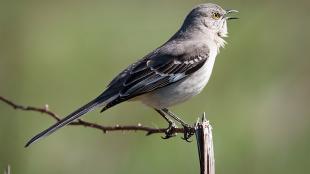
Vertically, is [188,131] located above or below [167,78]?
below

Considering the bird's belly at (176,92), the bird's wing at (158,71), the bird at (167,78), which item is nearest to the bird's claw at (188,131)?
the bird at (167,78)

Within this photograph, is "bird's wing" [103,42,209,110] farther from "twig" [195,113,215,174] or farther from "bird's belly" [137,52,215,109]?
"twig" [195,113,215,174]

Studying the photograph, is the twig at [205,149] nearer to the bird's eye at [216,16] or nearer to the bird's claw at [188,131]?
the bird's claw at [188,131]

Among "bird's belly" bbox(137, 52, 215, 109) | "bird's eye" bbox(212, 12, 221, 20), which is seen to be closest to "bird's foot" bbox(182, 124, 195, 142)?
"bird's belly" bbox(137, 52, 215, 109)

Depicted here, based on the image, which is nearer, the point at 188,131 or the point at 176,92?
the point at 188,131

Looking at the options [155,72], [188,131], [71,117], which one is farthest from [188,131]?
[71,117]

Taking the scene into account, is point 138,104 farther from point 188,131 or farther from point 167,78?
point 188,131
